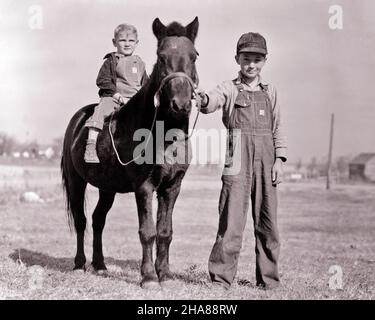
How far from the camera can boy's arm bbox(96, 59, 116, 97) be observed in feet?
20.7

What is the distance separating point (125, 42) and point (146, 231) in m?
2.47

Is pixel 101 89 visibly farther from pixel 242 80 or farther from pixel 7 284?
pixel 7 284

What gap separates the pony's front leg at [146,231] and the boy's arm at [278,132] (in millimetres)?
1479

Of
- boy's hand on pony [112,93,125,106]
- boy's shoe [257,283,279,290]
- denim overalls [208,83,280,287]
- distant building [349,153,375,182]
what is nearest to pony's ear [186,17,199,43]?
denim overalls [208,83,280,287]

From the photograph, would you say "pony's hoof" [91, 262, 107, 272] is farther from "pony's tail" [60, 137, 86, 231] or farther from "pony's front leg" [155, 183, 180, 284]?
"pony's front leg" [155, 183, 180, 284]

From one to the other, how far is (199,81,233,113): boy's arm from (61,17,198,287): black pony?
231 millimetres

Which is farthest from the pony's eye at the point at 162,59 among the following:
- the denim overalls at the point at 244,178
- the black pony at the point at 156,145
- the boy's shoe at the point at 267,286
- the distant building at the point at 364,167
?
the distant building at the point at 364,167

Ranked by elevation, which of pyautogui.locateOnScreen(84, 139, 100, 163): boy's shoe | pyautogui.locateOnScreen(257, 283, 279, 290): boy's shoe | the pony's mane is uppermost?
the pony's mane

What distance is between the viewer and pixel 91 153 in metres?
6.30

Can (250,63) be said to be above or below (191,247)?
above

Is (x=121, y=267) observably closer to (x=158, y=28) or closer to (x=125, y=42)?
(x=125, y=42)

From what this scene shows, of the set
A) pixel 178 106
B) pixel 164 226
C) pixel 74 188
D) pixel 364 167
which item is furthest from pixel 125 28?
pixel 364 167
